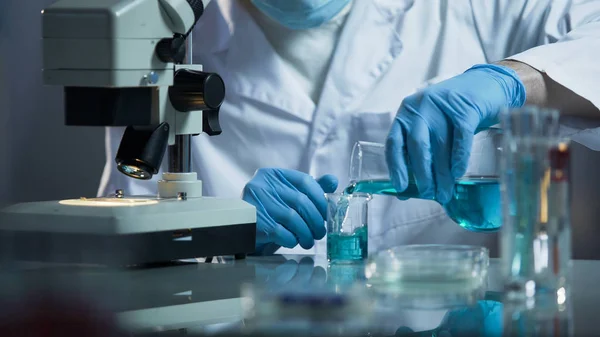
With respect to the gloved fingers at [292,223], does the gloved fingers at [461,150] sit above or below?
above

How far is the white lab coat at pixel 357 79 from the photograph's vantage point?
Answer: 2.21m

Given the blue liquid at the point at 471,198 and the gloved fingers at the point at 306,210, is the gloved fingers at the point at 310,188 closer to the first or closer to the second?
the gloved fingers at the point at 306,210

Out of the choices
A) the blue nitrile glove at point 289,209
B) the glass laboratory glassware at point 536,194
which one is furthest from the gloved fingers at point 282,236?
the glass laboratory glassware at point 536,194

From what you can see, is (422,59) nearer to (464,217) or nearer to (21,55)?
(464,217)

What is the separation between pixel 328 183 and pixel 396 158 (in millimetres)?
296

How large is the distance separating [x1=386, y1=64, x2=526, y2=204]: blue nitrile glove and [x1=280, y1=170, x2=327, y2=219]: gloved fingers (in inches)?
9.3

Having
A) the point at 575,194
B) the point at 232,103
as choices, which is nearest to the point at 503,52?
the point at 575,194

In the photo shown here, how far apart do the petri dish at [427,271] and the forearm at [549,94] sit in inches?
35.3

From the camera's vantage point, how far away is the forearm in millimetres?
1855

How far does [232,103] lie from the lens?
2.34 m

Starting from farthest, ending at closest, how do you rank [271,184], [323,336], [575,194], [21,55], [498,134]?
[21,55], [575,194], [271,184], [498,134], [323,336]

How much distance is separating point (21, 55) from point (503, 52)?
1575mm

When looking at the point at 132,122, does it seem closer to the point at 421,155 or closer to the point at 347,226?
the point at 347,226

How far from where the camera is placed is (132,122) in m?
1.23
